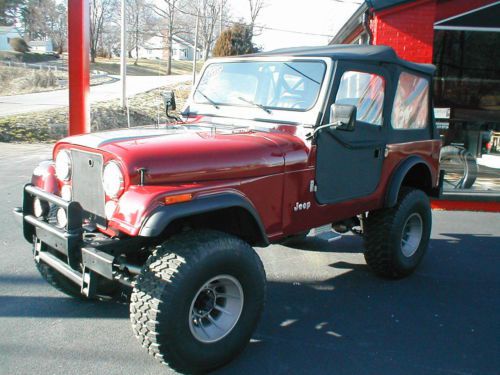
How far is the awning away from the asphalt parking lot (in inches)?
175

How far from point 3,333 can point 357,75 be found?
3.25 m

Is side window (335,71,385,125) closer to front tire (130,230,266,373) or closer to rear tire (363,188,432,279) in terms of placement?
rear tire (363,188,432,279)

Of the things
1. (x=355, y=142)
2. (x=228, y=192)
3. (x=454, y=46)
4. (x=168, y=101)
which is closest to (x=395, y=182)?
(x=355, y=142)

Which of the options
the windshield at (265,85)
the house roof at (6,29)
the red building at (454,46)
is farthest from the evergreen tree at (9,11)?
the windshield at (265,85)

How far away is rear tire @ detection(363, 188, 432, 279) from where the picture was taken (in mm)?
4402

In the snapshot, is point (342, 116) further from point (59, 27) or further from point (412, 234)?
point (59, 27)

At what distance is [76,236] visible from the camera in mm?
2795

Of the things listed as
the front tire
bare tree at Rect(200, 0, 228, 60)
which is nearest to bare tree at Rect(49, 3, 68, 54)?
bare tree at Rect(200, 0, 228, 60)

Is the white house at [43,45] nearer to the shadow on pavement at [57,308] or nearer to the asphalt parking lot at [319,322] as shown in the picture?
the asphalt parking lot at [319,322]

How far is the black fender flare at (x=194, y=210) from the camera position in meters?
2.54

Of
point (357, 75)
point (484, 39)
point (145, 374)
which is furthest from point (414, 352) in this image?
point (484, 39)

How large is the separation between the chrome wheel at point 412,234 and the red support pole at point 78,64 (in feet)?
17.2

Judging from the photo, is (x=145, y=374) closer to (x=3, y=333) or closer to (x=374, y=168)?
(x=3, y=333)

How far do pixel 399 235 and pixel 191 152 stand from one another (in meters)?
2.34
